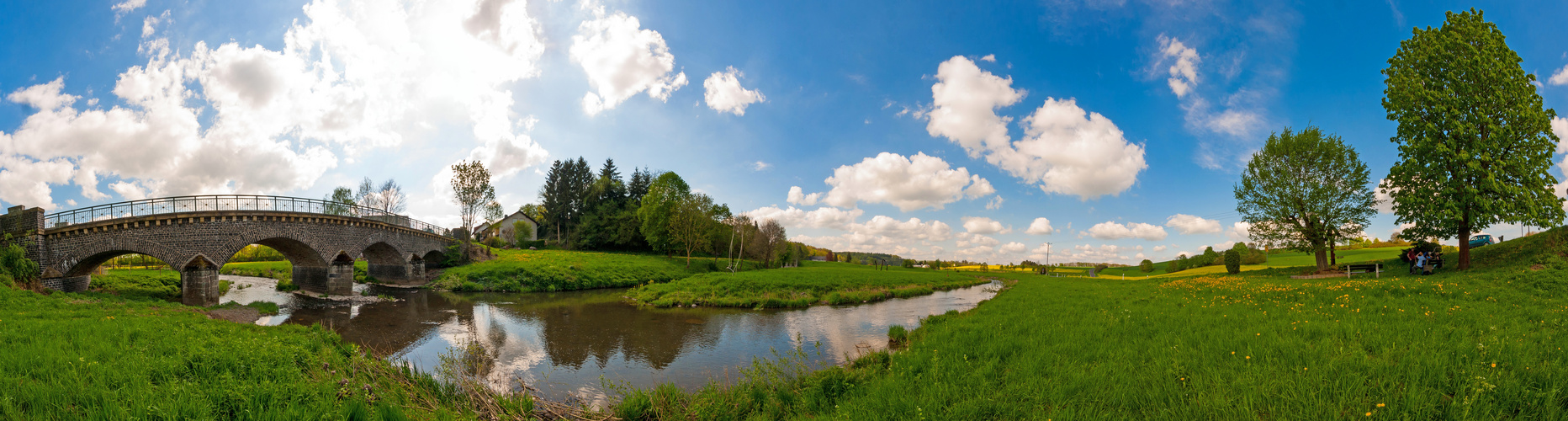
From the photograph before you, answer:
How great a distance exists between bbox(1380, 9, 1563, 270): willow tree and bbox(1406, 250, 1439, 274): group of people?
994 millimetres

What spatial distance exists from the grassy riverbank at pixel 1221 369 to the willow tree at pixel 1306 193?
17315 millimetres

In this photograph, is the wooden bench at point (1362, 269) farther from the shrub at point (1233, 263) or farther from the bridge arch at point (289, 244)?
the bridge arch at point (289, 244)

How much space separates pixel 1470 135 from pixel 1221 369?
23.9m

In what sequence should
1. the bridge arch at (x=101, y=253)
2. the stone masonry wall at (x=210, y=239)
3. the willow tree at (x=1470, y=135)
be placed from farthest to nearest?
1. the stone masonry wall at (x=210, y=239)
2. the bridge arch at (x=101, y=253)
3. the willow tree at (x=1470, y=135)

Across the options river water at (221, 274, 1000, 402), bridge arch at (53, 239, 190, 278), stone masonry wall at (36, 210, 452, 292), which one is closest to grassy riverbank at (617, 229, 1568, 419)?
river water at (221, 274, 1000, 402)

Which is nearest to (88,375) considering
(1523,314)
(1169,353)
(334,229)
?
(1169,353)

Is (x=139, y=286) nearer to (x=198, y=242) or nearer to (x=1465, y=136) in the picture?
(x=198, y=242)

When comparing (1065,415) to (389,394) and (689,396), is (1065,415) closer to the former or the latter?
(689,396)

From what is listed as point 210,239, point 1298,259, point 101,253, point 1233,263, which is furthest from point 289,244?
point 1298,259

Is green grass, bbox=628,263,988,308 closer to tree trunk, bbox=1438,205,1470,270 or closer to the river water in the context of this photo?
the river water

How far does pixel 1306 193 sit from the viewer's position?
89.7ft

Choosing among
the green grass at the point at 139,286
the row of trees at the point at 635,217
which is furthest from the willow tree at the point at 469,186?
the green grass at the point at 139,286

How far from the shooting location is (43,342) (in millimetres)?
8141

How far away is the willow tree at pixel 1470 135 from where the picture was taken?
18.0 metres
